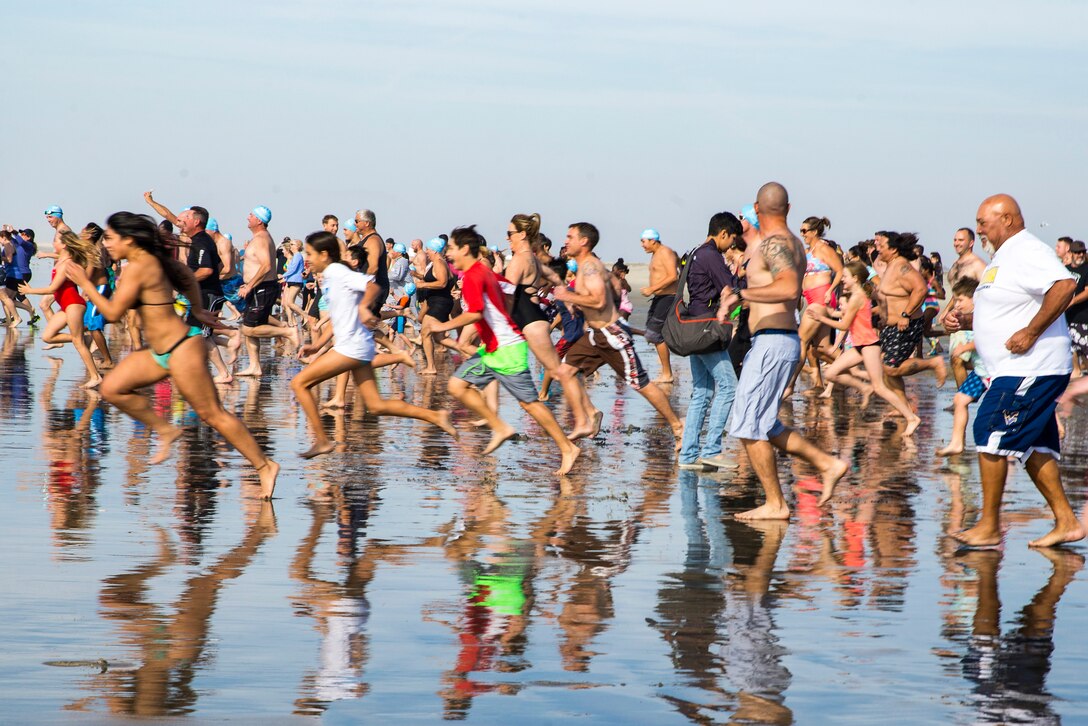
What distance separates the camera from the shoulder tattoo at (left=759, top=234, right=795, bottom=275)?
314 inches

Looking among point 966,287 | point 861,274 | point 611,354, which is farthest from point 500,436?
point 861,274

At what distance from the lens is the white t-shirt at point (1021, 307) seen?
282 inches

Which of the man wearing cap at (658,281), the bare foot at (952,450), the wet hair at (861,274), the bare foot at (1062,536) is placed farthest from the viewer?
the man wearing cap at (658,281)

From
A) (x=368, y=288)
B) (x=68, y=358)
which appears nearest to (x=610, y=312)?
(x=368, y=288)

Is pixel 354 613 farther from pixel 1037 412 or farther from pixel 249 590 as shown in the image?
Result: pixel 1037 412

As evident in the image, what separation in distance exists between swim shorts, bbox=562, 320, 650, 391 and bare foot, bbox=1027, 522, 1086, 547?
376cm

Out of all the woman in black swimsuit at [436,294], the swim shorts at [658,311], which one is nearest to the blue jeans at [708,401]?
the swim shorts at [658,311]

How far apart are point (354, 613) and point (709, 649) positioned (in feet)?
4.44

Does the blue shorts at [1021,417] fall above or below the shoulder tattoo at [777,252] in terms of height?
below

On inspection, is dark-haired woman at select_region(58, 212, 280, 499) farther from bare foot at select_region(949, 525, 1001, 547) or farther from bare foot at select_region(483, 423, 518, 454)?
bare foot at select_region(949, 525, 1001, 547)

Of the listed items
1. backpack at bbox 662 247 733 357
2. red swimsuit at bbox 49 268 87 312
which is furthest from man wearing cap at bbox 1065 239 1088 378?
red swimsuit at bbox 49 268 87 312

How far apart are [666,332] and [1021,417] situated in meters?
3.48

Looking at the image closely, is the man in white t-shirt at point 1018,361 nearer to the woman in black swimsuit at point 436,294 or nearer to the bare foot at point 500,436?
the bare foot at point 500,436

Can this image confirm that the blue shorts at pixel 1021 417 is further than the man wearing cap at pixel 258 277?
No
